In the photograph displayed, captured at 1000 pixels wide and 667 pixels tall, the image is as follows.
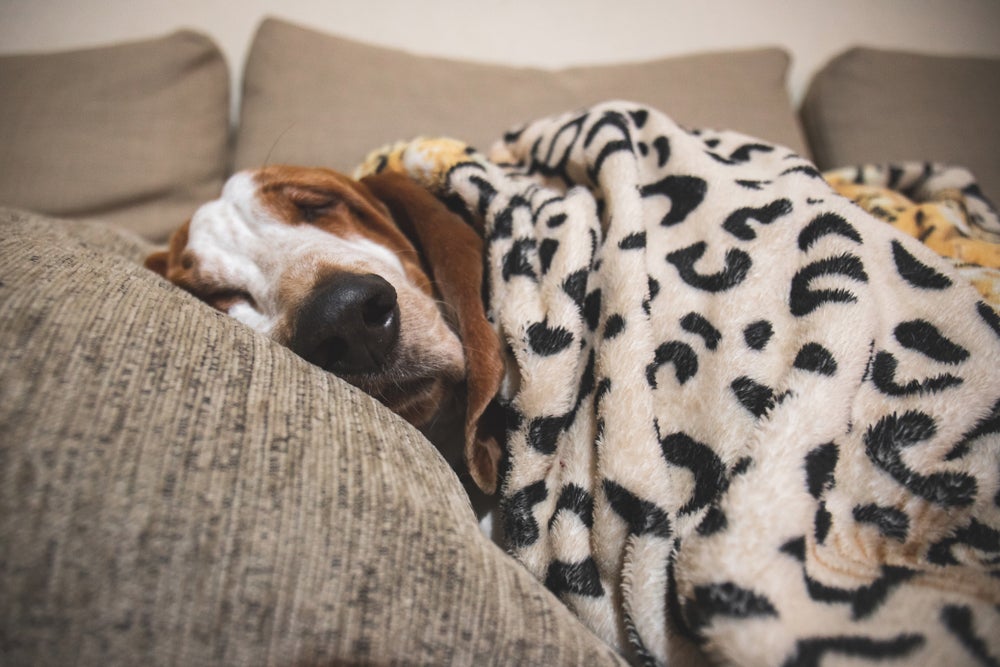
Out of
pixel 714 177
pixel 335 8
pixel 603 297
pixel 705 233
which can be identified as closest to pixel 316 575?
pixel 603 297

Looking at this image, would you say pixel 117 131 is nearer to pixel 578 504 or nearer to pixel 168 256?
pixel 168 256

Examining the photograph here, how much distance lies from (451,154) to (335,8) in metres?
1.26

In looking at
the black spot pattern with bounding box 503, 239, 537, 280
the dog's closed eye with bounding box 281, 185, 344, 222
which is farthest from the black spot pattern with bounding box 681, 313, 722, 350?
the dog's closed eye with bounding box 281, 185, 344, 222

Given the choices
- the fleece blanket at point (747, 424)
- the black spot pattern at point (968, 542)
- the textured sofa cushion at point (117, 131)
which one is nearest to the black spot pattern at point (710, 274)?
the fleece blanket at point (747, 424)

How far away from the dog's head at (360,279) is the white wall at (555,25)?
3.83 ft

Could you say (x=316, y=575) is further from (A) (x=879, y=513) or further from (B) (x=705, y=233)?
(B) (x=705, y=233)

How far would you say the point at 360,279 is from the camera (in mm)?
729

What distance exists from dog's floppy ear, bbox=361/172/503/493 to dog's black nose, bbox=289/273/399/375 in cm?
13

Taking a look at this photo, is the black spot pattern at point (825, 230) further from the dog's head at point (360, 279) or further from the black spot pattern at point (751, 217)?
the dog's head at point (360, 279)

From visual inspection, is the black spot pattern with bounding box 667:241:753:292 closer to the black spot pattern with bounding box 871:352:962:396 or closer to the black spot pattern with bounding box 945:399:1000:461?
the black spot pattern with bounding box 871:352:962:396

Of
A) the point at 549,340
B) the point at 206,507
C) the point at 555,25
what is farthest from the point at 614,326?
the point at 555,25

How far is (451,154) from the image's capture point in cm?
109

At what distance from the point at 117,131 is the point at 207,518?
1.58 metres

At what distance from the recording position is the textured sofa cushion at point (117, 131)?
1488 millimetres
